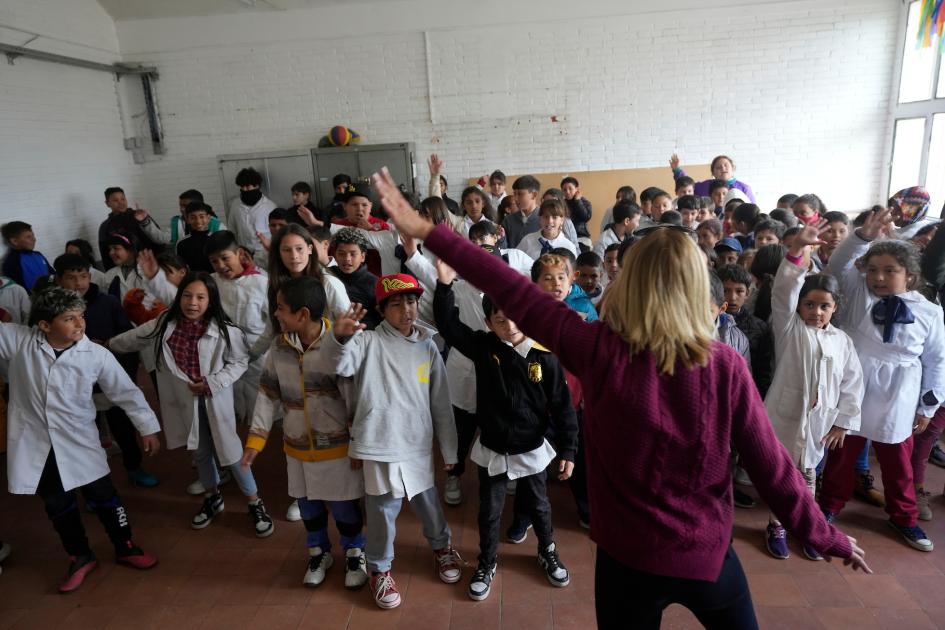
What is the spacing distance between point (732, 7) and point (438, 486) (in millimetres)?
6774

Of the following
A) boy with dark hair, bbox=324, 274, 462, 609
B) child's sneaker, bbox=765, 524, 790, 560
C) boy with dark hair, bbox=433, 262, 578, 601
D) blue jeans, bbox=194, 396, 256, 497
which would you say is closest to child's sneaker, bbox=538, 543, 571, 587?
boy with dark hair, bbox=433, 262, 578, 601

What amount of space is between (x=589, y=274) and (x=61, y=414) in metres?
2.75

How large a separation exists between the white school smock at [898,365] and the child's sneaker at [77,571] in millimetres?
3652

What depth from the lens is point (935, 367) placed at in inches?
108

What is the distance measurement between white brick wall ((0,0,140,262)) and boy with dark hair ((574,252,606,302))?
5.90 metres

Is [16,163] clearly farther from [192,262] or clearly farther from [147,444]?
[147,444]

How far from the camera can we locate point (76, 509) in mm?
2750

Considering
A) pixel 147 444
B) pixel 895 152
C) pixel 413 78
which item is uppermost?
pixel 413 78

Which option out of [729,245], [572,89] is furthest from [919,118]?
[729,245]

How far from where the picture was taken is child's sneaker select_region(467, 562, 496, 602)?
2475 millimetres

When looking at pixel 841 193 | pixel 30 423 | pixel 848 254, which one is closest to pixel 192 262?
pixel 30 423

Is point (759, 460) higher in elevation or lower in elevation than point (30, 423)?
higher

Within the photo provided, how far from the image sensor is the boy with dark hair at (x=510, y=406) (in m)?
2.36

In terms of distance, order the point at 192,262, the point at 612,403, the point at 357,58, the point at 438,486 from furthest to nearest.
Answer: the point at 357,58 < the point at 192,262 < the point at 438,486 < the point at 612,403
